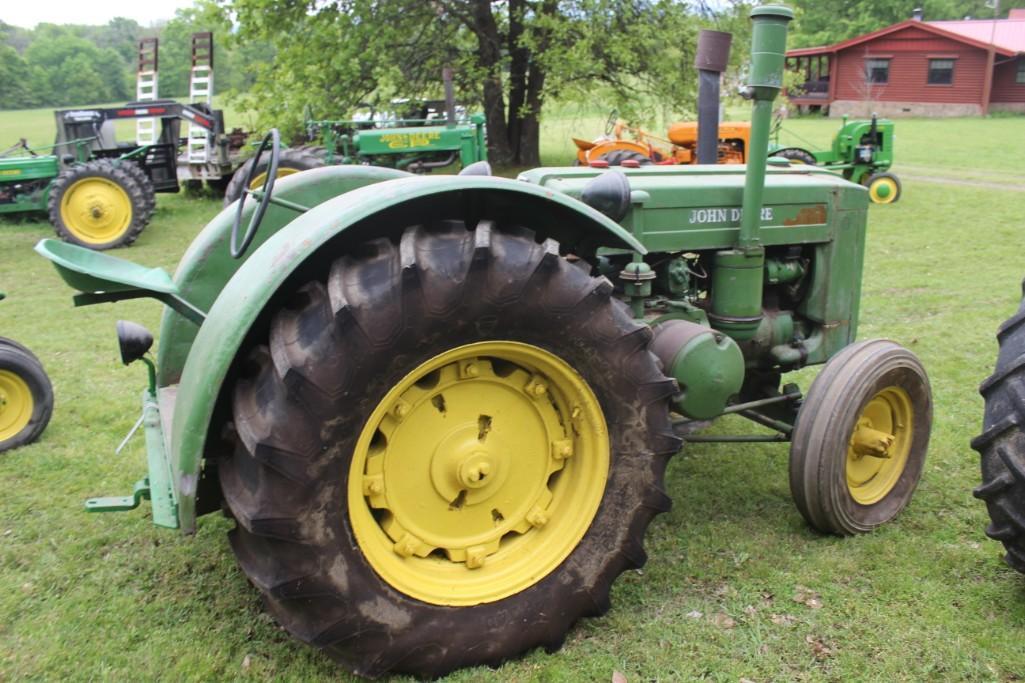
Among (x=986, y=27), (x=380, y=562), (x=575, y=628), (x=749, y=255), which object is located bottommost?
(x=575, y=628)

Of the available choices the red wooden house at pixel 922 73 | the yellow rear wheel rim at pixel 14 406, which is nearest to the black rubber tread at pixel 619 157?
the yellow rear wheel rim at pixel 14 406

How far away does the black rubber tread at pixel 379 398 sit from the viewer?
77.1 inches

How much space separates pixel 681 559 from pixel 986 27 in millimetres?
41574

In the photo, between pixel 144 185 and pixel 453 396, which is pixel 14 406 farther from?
pixel 144 185

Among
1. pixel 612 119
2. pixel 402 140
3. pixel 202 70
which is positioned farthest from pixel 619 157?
pixel 202 70

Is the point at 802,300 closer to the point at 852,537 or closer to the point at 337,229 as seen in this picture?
the point at 852,537

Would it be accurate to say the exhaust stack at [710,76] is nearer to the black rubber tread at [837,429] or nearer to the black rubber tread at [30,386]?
the black rubber tread at [837,429]

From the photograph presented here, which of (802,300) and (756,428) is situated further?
(756,428)

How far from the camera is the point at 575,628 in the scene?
2.49 meters

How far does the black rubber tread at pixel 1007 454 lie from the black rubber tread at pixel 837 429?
42 centimetres

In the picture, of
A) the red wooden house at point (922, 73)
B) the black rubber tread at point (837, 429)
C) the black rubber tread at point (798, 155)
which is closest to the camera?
the black rubber tread at point (837, 429)

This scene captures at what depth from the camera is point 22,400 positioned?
13.4ft

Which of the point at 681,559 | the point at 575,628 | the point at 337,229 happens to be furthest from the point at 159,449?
the point at 681,559

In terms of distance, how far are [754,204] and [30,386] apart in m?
3.50
